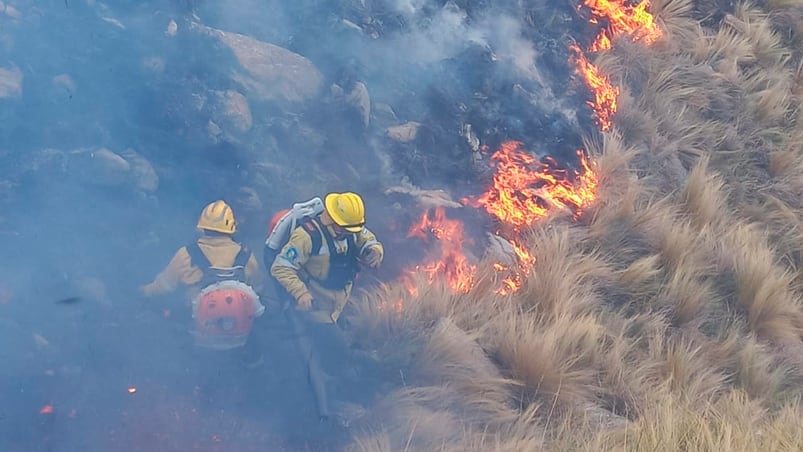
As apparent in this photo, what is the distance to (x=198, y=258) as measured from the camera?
5754 mm

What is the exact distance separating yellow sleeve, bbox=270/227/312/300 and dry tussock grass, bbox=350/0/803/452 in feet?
1.88

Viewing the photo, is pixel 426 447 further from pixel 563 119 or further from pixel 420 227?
pixel 563 119

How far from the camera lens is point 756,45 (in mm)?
9625

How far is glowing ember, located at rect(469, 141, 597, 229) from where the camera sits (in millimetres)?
7234

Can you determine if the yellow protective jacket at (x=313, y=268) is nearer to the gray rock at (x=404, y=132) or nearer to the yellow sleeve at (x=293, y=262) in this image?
the yellow sleeve at (x=293, y=262)

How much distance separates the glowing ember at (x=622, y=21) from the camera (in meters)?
9.01

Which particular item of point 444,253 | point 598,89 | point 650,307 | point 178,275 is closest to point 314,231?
point 178,275

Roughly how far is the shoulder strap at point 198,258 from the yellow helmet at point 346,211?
2.87 feet

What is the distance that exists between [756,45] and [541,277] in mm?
5039

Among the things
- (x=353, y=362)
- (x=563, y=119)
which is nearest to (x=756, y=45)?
(x=563, y=119)

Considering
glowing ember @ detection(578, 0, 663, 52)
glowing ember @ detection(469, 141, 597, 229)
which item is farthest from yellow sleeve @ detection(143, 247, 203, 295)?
glowing ember @ detection(578, 0, 663, 52)

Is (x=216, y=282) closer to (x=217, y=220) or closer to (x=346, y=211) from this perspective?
(x=217, y=220)

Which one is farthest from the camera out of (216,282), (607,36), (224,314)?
(607,36)

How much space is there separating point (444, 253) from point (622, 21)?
13.0ft
